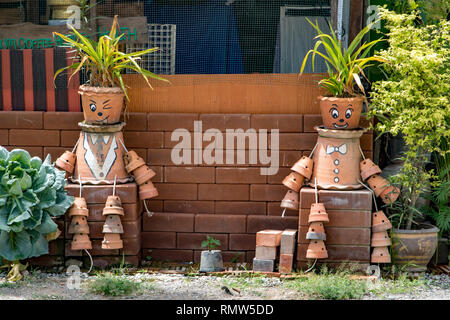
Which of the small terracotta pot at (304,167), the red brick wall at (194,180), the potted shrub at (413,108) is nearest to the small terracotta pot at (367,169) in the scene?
the potted shrub at (413,108)

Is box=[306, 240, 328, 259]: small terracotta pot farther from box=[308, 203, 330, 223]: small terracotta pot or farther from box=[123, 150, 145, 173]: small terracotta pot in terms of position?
box=[123, 150, 145, 173]: small terracotta pot

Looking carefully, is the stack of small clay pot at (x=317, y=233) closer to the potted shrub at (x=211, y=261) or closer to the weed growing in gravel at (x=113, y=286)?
the potted shrub at (x=211, y=261)

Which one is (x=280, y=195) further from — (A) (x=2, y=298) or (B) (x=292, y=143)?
(A) (x=2, y=298)

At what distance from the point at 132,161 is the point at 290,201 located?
4.60 ft

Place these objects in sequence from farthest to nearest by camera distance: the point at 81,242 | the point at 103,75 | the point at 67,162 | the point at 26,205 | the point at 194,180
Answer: the point at 194,180, the point at 67,162, the point at 103,75, the point at 81,242, the point at 26,205

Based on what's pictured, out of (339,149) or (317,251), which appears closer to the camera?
(317,251)

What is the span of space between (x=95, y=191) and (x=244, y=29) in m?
2.01

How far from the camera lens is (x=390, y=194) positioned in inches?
241

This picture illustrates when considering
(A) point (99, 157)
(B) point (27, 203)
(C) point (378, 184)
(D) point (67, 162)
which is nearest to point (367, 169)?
(C) point (378, 184)

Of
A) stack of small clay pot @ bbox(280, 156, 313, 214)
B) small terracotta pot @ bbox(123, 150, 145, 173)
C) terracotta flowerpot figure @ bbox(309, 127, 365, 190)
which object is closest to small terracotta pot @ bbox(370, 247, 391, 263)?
terracotta flowerpot figure @ bbox(309, 127, 365, 190)

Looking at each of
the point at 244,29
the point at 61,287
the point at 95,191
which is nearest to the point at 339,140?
the point at 244,29

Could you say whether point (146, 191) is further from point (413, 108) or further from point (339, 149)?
point (413, 108)

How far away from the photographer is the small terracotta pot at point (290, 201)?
621 cm

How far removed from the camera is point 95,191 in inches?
241
